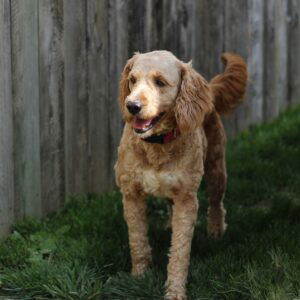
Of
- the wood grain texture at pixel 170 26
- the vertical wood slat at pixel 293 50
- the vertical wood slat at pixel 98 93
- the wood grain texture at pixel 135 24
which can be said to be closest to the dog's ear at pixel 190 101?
the vertical wood slat at pixel 98 93

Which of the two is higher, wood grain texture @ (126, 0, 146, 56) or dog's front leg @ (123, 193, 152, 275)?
wood grain texture @ (126, 0, 146, 56)

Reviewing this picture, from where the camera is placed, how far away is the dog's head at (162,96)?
411cm

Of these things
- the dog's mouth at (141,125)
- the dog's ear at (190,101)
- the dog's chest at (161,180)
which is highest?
the dog's ear at (190,101)

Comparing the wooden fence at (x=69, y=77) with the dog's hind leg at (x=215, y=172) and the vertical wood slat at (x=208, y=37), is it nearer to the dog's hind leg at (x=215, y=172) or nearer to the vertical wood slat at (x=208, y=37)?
the vertical wood slat at (x=208, y=37)

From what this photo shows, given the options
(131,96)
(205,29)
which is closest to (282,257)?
(131,96)

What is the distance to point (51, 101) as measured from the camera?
5.40 meters

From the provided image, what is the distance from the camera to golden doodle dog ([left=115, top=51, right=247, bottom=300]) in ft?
13.8

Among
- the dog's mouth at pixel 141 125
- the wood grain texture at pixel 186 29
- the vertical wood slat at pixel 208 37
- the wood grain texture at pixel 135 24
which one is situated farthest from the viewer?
the vertical wood slat at pixel 208 37

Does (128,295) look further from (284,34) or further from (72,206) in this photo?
(284,34)

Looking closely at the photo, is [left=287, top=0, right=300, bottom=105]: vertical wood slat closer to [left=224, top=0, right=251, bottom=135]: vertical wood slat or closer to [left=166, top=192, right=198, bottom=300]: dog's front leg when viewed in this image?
[left=224, top=0, right=251, bottom=135]: vertical wood slat

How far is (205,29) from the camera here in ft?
25.1

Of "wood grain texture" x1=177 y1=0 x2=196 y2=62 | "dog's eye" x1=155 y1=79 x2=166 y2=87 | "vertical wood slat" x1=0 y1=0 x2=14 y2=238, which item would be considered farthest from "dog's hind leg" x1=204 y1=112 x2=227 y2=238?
"wood grain texture" x1=177 y1=0 x2=196 y2=62

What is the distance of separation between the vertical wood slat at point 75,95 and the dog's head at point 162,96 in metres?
1.27

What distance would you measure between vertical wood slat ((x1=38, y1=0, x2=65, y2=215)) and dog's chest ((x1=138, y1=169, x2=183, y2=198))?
123 centimetres
